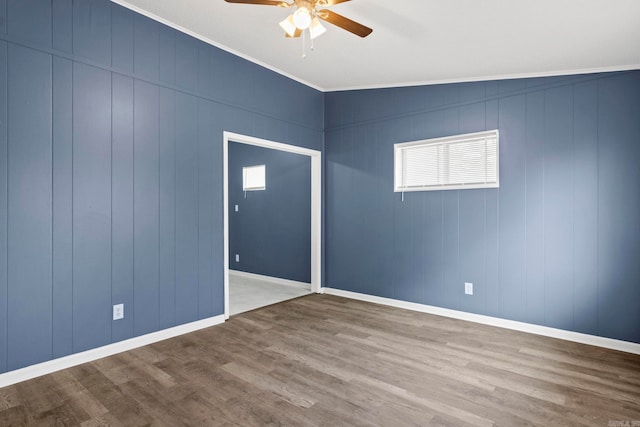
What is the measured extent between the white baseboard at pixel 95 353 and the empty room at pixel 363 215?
0.01m

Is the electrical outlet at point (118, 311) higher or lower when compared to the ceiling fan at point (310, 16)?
lower

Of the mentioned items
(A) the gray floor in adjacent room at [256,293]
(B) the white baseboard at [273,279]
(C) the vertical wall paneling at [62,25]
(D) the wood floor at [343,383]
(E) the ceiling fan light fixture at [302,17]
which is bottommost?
(D) the wood floor at [343,383]

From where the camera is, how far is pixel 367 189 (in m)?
4.81

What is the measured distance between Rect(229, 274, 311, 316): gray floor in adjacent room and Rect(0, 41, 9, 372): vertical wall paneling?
6.84 feet

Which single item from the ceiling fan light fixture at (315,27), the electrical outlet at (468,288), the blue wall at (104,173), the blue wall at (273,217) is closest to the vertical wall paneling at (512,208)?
the electrical outlet at (468,288)

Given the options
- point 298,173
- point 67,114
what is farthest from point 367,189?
point 67,114

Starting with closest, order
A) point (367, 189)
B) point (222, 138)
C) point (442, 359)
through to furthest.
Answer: point (442, 359) → point (222, 138) → point (367, 189)

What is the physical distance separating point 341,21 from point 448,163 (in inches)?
89.9

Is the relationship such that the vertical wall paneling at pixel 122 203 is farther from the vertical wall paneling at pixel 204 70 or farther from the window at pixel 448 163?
the window at pixel 448 163

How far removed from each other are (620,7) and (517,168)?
161 cm

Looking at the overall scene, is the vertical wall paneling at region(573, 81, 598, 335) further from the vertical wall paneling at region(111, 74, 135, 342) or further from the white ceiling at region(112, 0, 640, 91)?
the vertical wall paneling at region(111, 74, 135, 342)

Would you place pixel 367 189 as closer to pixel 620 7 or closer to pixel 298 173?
pixel 298 173

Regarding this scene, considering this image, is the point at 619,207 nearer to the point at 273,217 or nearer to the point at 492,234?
the point at 492,234

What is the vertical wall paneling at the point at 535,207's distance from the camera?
→ 3482mm
